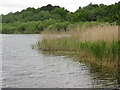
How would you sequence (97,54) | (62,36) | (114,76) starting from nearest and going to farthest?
(114,76) < (97,54) < (62,36)

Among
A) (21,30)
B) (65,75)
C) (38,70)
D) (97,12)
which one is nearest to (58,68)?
(38,70)

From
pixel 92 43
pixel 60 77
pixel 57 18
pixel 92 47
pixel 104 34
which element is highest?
pixel 57 18

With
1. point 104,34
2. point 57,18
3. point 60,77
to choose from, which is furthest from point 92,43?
point 57,18

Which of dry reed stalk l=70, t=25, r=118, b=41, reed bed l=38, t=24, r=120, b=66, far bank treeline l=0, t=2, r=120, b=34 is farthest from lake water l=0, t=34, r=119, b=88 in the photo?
far bank treeline l=0, t=2, r=120, b=34

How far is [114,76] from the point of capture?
9.59m

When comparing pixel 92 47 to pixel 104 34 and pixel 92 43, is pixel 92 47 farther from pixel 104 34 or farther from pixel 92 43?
pixel 104 34

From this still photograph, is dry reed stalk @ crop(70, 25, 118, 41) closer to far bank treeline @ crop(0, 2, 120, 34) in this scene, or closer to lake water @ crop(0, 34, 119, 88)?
lake water @ crop(0, 34, 119, 88)

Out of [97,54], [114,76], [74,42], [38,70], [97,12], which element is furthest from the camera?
[97,12]

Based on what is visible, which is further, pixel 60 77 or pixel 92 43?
pixel 92 43

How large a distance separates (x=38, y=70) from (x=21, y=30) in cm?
6557

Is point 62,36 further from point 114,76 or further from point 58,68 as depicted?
point 114,76

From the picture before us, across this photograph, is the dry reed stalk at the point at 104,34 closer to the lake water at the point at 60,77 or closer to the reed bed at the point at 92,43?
the reed bed at the point at 92,43

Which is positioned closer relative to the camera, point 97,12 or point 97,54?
point 97,54

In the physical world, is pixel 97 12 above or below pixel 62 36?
above
